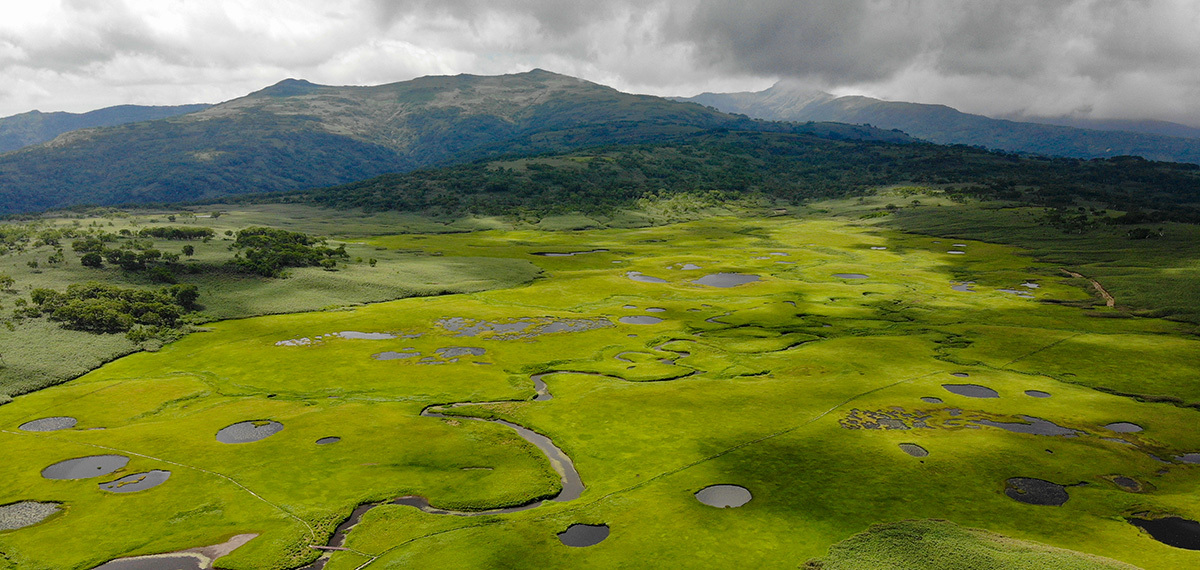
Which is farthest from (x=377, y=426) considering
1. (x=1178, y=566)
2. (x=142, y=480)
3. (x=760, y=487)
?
(x=1178, y=566)

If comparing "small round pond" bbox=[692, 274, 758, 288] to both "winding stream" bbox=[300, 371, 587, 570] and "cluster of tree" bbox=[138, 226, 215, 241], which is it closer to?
"winding stream" bbox=[300, 371, 587, 570]

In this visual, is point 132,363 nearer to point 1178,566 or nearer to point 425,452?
point 425,452

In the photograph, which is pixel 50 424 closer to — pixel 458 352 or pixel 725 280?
pixel 458 352

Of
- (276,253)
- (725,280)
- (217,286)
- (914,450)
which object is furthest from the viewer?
(725,280)

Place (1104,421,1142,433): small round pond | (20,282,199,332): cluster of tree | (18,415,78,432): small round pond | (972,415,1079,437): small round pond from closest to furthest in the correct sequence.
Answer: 1. (972,415,1079,437): small round pond
2. (1104,421,1142,433): small round pond
3. (18,415,78,432): small round pond
4. (20,282,199,332): cluster of tree

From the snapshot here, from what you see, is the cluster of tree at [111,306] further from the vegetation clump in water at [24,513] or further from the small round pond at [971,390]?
the small round pond at [971,390]

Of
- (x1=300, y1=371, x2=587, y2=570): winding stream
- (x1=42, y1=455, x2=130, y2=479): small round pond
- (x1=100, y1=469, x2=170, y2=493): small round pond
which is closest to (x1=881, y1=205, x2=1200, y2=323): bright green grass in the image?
(x1=300, y1=371, x2=587, y2=570): winding stream

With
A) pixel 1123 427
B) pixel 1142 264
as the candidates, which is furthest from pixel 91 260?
pixel 1142 264
